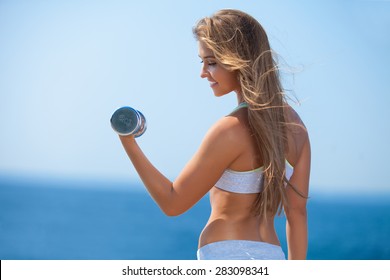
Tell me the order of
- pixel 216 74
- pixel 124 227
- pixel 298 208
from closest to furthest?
pixel 216 74, pixel 298 208, pixel 124 227

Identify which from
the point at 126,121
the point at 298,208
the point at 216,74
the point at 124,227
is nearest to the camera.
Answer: the point at 126,121

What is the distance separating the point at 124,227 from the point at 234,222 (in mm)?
17068

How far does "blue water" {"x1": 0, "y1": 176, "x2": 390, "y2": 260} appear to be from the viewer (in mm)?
15750

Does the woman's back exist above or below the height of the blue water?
below

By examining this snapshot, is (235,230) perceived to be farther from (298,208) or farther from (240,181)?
(298,208)

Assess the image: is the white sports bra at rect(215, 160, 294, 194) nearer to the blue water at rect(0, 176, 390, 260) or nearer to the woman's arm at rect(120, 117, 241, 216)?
the woman's arm at rect(120, 117, 241, 216)

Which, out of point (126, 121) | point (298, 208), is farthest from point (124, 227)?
point (126, 121)

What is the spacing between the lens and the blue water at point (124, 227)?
51.7 feet

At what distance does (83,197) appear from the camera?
87.4 feet

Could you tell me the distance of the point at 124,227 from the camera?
63.3 feet

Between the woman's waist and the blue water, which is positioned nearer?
the woman's waist

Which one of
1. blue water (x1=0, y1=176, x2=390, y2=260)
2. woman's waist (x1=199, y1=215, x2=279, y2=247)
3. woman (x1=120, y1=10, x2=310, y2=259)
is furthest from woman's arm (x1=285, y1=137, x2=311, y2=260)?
blue water (x1=0, y1=176, x2=390, y2=260)

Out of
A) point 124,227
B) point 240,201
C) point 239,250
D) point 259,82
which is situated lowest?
point 239,250

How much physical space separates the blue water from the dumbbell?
1104 centimetres
